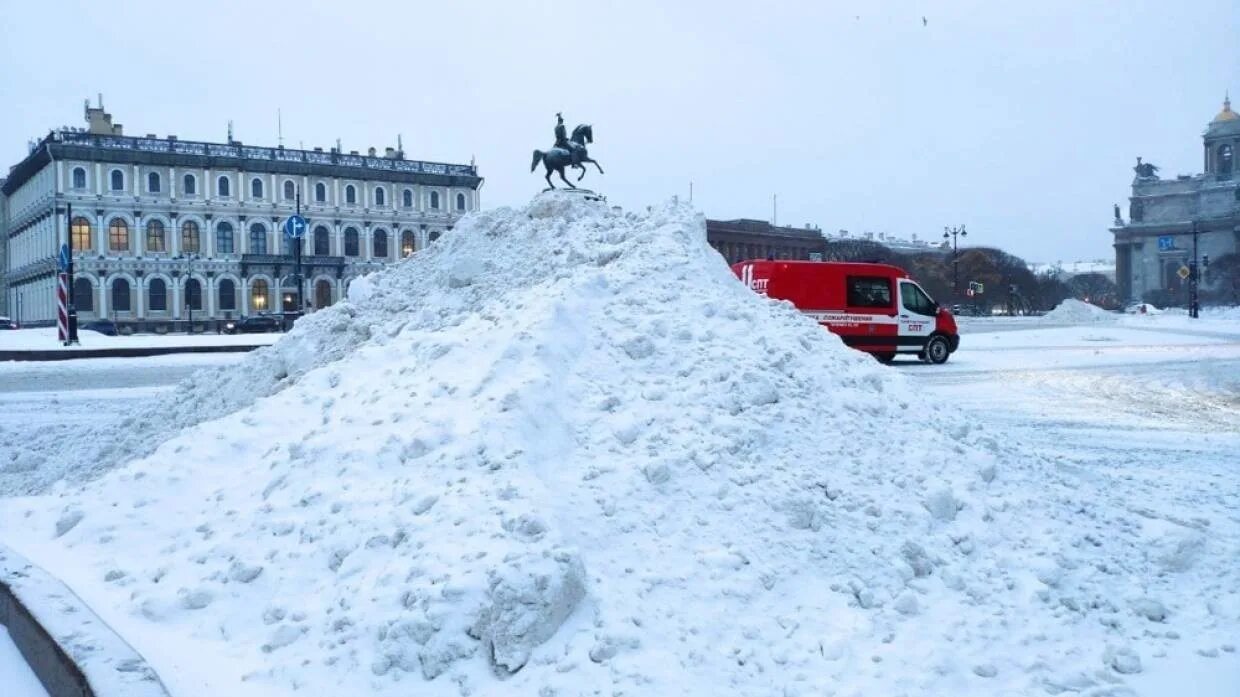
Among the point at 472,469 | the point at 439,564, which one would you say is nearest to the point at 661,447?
the point at 472,469

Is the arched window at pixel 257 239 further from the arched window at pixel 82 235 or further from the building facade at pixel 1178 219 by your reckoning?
the building facade at pixel 1178 219

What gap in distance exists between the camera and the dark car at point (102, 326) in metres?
50.8

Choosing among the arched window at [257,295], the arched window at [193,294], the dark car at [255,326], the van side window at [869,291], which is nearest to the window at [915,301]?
the van side window at [869,291]

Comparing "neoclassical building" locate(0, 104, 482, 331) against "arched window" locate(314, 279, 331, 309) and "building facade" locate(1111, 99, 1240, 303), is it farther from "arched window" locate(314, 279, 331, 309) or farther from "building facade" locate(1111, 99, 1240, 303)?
"building facade" locate(1111, 99, 1240, 303)

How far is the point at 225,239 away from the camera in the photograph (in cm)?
6550

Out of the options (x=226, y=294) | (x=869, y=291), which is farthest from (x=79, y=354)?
(x=226, y=294)

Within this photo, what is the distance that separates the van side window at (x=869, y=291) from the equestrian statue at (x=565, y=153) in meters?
8.56

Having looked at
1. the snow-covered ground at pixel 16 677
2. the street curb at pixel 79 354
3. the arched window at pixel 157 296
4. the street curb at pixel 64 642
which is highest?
the arched window at pixel 157 296

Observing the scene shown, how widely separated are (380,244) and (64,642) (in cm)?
6954

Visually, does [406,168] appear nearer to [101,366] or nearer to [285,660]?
[101,366]

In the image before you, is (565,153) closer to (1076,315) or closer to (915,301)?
(915,301)

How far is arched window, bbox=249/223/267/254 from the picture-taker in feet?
218

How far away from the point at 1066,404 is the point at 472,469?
12.3m

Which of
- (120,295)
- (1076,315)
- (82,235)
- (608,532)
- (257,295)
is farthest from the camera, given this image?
(257,295)
